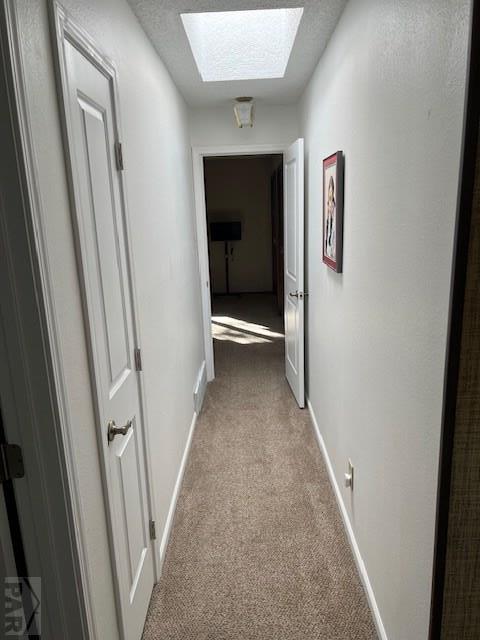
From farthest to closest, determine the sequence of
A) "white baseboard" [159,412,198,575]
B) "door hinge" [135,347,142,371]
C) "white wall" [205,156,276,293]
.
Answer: "white wall" [205,156,276,293] → "white baseboard" [159,412,198,575] → "door hinge" [135,347,142,371]

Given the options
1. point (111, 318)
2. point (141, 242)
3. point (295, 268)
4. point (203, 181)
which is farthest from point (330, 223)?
point (203, 181)

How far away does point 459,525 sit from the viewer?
1.11m

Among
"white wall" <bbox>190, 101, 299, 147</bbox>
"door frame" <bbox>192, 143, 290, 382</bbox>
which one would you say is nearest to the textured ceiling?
"white wall" <bbox>190, 101, 299, 147</bbox>

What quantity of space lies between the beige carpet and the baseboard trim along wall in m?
0.05

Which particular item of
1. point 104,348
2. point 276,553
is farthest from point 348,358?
point 104,348

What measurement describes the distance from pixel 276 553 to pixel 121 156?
1.88 m

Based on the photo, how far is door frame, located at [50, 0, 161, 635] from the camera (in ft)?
3.71

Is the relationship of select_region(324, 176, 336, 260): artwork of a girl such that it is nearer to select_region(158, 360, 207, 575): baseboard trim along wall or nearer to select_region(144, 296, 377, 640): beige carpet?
select_region(144, 296, 377, 640): beige carpet

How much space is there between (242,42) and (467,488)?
273 cm

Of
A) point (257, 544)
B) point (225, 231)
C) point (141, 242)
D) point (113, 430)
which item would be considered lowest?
point (257, 544)

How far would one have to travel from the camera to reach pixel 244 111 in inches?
135

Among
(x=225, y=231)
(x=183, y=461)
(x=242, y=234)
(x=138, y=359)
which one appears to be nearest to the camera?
(x=138, y=359)

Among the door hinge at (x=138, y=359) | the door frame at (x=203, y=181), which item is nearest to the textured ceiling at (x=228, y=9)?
the door frame at (x=203, y=181)

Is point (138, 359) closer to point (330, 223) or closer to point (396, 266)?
point (396, 266)
